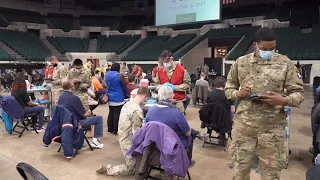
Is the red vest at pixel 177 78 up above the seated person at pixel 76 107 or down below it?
above

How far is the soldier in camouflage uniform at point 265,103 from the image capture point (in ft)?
7.77

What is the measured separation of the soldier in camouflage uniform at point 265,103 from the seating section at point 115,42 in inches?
988

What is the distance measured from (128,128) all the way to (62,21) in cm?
2851

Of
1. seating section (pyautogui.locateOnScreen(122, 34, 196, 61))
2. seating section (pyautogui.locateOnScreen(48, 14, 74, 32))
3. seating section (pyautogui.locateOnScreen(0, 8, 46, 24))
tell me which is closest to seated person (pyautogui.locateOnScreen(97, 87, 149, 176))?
seating section (pyautogui.locateOnScreen(122, 34, 196, 61))

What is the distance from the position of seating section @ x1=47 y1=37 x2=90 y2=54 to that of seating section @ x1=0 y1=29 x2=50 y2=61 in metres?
1.19

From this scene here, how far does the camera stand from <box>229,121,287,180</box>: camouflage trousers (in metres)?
2.40

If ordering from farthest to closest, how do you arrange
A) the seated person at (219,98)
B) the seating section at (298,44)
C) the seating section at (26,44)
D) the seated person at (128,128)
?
the seating section at (26,44), the seating section at (298,44), the seated person at (219,98), the seated person at (128,128)

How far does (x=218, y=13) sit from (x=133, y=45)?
507 inches

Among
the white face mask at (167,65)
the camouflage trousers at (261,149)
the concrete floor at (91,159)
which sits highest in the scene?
the white face mask at (167,65)

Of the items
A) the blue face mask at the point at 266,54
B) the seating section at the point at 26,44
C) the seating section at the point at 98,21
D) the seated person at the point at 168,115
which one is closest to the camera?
the blue face mask at the point at 266,54

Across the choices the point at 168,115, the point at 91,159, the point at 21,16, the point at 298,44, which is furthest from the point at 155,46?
the point at 168,115

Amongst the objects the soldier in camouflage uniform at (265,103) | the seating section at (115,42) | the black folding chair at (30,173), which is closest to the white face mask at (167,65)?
the soldier in camouflage uniform at (265,103)

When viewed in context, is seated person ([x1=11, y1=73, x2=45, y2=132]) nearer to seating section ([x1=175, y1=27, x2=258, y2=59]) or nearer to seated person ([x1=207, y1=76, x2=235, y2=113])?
seated person ([x1=207, y1=76, x2=235, y2=113])

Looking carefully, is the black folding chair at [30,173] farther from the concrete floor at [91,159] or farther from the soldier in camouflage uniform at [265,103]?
the concrete floor at [91,159]
